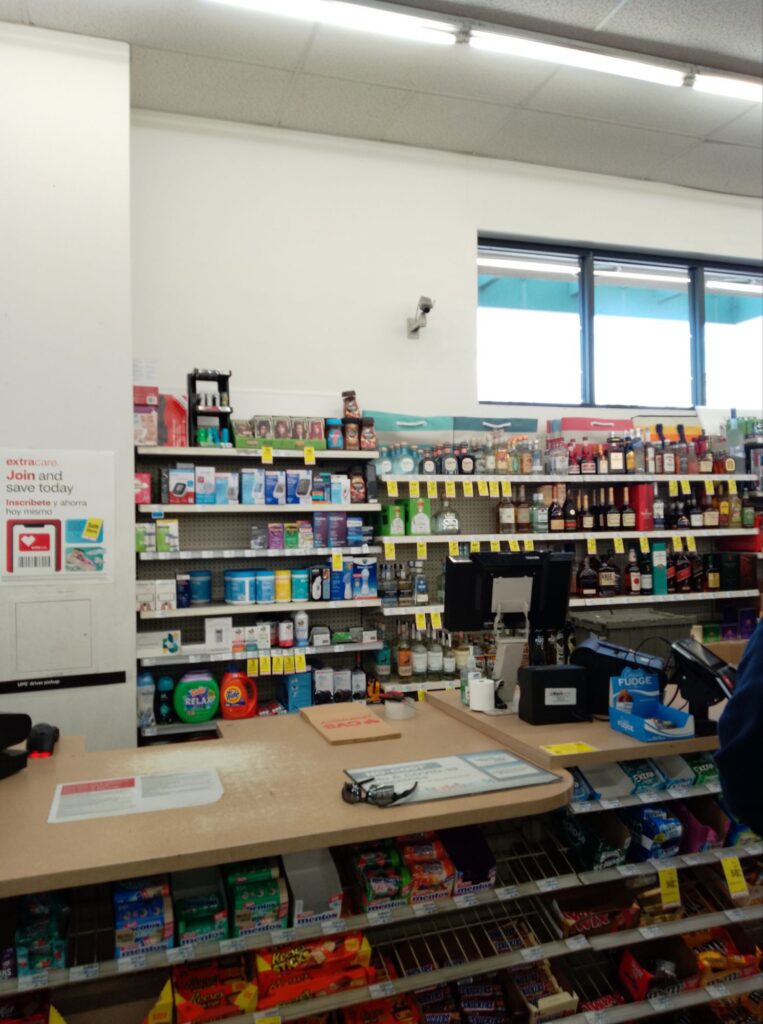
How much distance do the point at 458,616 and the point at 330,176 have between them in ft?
11.1

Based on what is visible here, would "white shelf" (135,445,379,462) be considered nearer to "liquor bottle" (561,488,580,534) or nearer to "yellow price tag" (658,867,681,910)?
"liquor bottle" (561,488,580,534)

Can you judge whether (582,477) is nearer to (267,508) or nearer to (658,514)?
(658,514)

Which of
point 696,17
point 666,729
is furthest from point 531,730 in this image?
point 696,17

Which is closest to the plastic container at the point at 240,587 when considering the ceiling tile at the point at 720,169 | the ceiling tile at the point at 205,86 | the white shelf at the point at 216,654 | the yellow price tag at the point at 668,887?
the white shelf at the point at 216,654

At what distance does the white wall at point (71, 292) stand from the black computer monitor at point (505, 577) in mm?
1835

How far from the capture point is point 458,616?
3.05 m

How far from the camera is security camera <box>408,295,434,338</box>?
16.1 ft

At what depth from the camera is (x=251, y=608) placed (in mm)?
4352

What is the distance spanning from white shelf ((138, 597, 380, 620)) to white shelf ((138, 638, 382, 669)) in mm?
207

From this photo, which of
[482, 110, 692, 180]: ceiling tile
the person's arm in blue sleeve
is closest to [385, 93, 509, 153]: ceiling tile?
[482, 110, 692, 180]: ceiling tile

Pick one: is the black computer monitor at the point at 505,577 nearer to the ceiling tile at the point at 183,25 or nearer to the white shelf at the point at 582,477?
the white shelf at the point at 582,477

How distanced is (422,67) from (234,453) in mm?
2378

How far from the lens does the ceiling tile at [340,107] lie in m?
4.45

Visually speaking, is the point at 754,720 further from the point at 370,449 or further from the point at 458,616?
the point at 370,449
